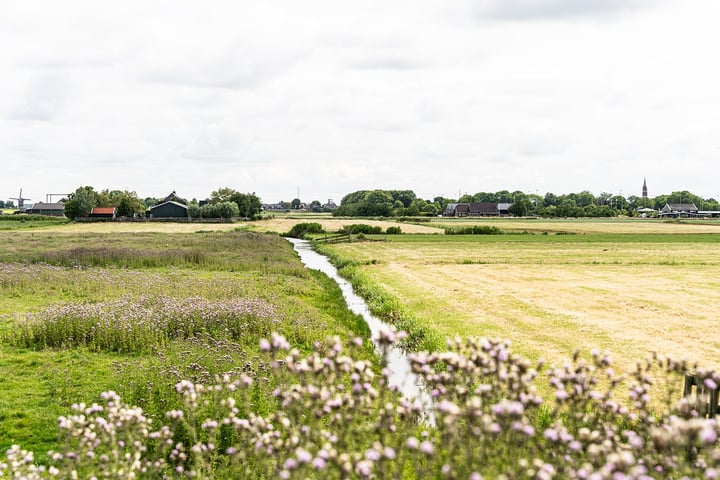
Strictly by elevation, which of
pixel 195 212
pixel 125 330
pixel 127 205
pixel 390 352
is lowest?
pixel 390 352

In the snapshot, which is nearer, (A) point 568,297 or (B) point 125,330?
(B) point 125,330

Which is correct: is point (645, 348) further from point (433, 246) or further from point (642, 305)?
point (433, 246)

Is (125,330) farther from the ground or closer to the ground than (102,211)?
closer to the ground

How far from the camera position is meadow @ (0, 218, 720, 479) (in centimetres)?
523

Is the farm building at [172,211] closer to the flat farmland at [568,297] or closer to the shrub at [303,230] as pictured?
the shrub at [303,230]

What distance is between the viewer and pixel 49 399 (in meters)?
13.0

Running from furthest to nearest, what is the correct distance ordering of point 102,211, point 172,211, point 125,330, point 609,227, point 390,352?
point 172,211 < point 102,211 < point 609,227 < point 390,352 < point 125,330

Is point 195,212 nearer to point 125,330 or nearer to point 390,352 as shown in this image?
point 390,352

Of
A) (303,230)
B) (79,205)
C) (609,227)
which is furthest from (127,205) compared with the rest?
(609,227)

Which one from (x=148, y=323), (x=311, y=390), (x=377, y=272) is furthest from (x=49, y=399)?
(x=377, y=272)

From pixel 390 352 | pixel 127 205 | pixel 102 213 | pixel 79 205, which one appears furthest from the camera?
pixel 127 205

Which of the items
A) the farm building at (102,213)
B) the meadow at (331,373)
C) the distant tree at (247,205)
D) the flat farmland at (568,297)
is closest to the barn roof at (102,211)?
the farm building at (102,213)

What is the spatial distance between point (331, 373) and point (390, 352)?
1560 cm

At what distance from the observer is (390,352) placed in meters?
20.8
